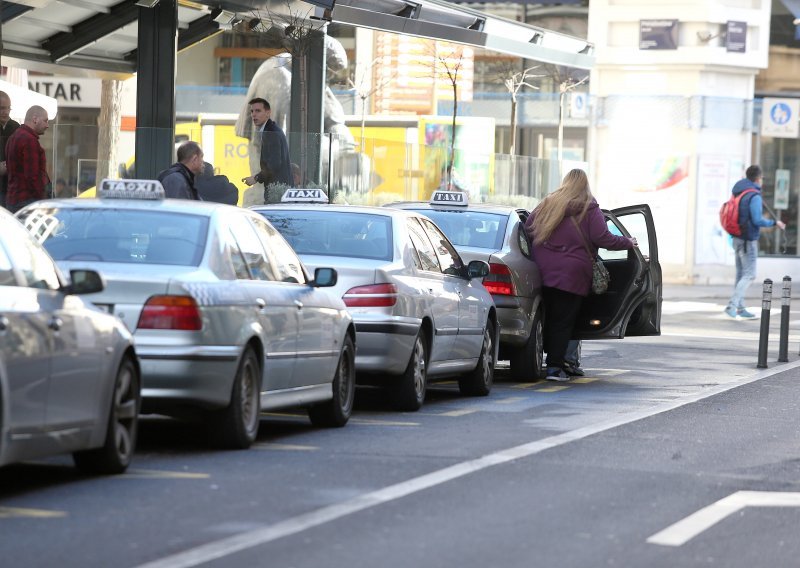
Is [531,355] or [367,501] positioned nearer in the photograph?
[367,501]

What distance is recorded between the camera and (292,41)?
2327cm

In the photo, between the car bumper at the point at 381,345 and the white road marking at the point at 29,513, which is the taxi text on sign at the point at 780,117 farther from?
the white road marking at the point at 29,513

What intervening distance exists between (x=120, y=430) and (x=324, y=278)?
2615 mm

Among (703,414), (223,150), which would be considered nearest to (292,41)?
(223,150)

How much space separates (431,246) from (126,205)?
13.0 ft

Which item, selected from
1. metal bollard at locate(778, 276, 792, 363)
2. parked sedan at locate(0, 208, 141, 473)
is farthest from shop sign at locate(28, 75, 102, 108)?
parked sedan at locate(0, 208, 141, 473)

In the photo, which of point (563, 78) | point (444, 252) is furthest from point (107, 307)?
point (563, 78)

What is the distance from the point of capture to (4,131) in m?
18.1

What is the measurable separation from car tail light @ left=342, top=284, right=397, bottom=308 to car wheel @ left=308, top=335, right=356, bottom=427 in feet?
1.45

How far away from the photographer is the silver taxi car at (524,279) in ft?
53.3

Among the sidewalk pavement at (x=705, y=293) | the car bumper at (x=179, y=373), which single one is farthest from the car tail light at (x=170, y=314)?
the sidewalk pavement at (x=705, y=293)

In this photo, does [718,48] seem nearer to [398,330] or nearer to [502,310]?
[502,310]

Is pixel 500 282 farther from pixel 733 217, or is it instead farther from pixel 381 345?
pixel 733 217

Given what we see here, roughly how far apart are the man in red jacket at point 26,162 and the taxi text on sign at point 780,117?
29.0 m
